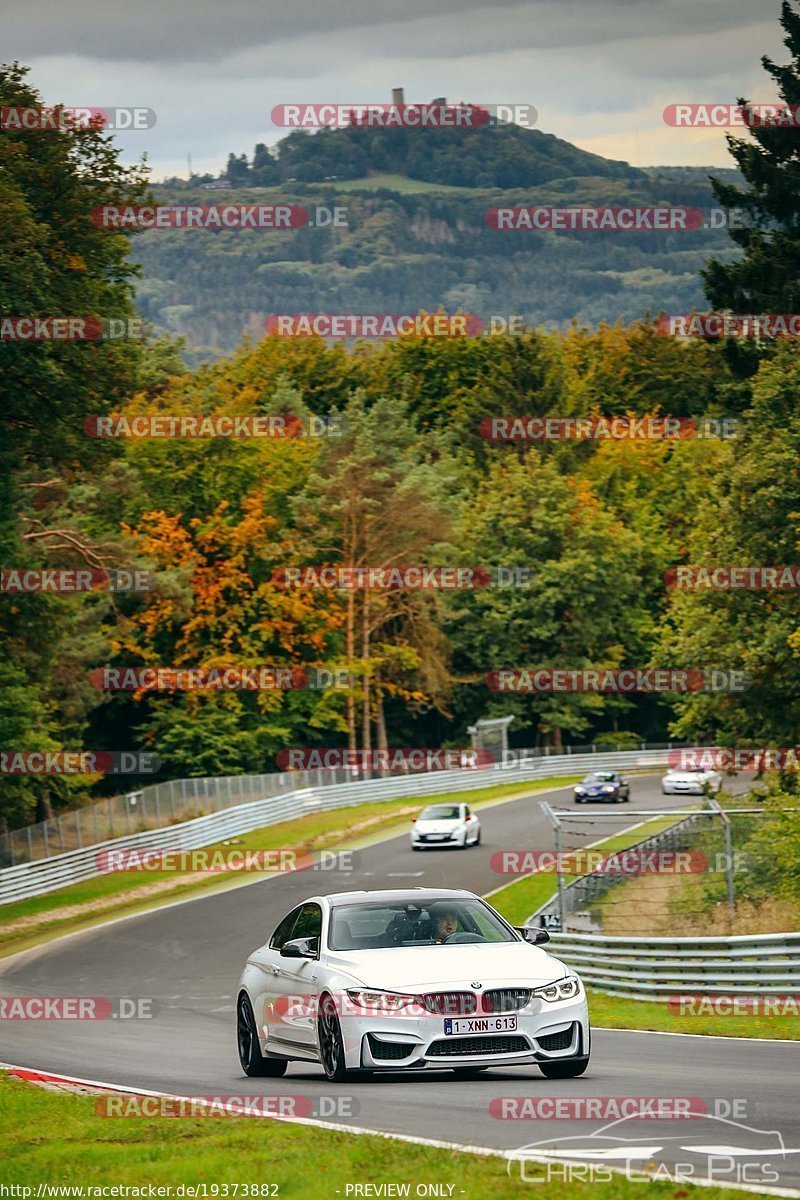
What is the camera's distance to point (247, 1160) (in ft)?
30.0

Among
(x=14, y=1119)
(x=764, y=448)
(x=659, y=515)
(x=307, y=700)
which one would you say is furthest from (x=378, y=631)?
(x=14, y=1119)

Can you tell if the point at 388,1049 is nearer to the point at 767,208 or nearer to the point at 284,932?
the point at 284,932

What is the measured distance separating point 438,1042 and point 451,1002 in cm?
28

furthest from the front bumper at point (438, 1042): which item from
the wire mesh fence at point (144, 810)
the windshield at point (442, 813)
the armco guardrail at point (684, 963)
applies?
the windshield at point (442, 813)

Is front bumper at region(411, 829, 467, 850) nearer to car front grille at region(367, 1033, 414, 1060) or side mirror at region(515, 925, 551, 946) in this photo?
side mirror at region(515, 925, 551, 946)

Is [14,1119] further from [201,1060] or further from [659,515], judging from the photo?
[659,515]

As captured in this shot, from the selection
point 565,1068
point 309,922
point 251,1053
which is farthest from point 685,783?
point 565,1068

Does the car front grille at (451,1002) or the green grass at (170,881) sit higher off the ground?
the car front grille at (451,1002)

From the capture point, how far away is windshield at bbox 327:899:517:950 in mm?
13211

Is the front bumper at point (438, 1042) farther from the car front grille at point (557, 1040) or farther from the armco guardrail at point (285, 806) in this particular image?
the armco guardrail at point (285, 806)

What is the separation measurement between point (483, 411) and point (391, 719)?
19864 millimetres

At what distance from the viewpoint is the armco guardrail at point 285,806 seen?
4738 cm

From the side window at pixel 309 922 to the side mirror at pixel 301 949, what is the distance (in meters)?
0.08

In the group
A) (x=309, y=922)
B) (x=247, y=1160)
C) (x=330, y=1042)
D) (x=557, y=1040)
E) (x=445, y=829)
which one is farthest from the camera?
(x=445, y=829)
